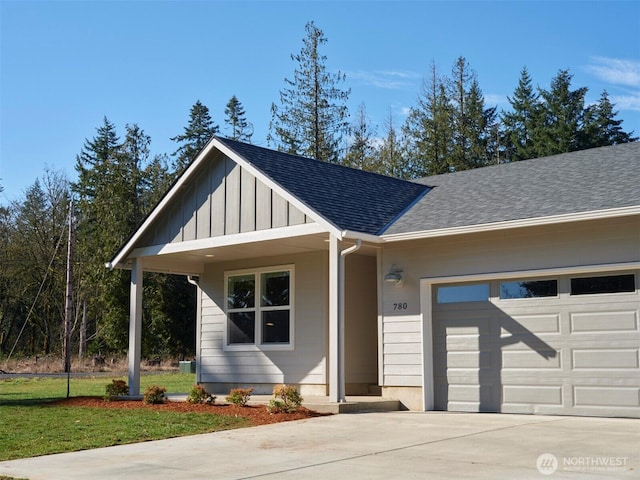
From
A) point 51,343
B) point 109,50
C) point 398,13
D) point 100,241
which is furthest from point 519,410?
point 51,343

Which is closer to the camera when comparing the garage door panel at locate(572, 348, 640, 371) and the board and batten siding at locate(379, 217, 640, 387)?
the garage door panel at locate(572, 348, 640, 371)

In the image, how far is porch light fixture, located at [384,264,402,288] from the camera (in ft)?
42.8

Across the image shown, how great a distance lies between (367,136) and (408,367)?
30.1 metres

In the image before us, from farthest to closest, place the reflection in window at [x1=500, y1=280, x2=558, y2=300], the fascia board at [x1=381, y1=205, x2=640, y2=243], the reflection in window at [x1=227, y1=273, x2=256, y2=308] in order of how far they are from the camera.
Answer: the reflection in window at [x1=227, y1=273, x2=256, y2=308] → the reflection in window at [x1=500, y1=280, x2=558, y2=300] → the fascia board at [x1=381, y1=205, x2=640, y2=243]

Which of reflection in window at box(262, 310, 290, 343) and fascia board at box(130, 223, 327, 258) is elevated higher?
fascia board at box(130, 223, 327, 258)

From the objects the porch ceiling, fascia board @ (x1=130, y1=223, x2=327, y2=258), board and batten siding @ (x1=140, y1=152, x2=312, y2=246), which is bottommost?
the porch ceiling

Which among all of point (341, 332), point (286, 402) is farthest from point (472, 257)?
point (286, 402)

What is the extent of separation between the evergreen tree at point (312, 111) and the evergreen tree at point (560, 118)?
10204 millimetres

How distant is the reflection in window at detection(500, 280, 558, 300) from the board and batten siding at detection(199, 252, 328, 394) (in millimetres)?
4013

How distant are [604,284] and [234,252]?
24.4 feet

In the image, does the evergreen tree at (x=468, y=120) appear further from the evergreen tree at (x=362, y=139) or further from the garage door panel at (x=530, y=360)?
the garage door panel at (x=530, y=360)

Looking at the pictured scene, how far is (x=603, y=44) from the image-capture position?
22.4 metres

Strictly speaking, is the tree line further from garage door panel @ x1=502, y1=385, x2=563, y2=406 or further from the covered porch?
garage door panel @ x1=502, y1=385, x2=563, y2=406

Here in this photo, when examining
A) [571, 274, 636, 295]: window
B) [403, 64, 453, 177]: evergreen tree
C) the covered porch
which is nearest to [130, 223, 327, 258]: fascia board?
the covered porch
